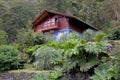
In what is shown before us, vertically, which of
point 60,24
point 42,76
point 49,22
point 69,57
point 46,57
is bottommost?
point 42,76

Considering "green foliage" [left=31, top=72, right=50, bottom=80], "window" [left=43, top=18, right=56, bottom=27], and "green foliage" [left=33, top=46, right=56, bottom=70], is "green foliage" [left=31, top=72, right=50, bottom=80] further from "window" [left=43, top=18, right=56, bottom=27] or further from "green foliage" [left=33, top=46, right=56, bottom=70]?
"window" [left=43, top=18, right=56, bottom=27]

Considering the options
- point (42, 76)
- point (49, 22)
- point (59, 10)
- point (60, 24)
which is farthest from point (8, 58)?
point (59, 10)

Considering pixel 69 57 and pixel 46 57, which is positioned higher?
pixel 69 57

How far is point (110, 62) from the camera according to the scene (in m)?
9.55

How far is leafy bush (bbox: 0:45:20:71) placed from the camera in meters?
12.5

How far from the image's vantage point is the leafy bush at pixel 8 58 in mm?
12453

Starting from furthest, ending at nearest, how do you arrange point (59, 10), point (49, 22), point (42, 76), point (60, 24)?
point (59, 10) → point (49, 22) → point (60, 24) → point (42, 76)

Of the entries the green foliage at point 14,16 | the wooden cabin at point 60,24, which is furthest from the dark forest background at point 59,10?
the wooden cabin at point 60,24

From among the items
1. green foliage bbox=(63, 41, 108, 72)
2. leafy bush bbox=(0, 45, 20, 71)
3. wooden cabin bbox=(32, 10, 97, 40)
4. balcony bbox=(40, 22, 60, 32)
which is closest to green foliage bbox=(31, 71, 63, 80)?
green foliage bbox=(63, 41, 108, 72)

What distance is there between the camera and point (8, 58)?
41.3ft

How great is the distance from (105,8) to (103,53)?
61.9 ft

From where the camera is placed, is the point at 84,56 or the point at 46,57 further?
the point at 46,57

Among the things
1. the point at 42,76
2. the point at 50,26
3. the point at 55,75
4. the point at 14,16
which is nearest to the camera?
the point at 55,75

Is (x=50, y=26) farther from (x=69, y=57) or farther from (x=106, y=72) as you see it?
(x=106, y=72)
